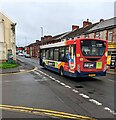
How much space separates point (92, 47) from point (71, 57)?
1620mm

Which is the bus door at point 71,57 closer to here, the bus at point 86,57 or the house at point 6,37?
the bus at point 86,57

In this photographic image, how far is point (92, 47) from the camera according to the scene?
45.9ft

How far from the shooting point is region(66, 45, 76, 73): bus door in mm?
13930

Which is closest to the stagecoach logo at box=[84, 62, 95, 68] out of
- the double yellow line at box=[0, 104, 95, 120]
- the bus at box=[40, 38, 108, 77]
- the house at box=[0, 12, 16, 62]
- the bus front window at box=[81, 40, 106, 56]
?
the bus at box=[40, 38, 108, 77]

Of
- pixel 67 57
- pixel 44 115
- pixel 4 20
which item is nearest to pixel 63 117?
pixel 44 115

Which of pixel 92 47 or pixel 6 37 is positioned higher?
pixel 6 37

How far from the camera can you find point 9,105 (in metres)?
7.47

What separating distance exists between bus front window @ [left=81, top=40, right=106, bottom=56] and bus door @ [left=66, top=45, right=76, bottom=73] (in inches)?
26.9

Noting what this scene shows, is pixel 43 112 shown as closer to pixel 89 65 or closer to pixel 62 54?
pixel 89 65

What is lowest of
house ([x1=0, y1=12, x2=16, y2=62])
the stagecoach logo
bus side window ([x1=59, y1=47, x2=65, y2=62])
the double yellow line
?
the double yellow line

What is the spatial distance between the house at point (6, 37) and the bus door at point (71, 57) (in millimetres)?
19146

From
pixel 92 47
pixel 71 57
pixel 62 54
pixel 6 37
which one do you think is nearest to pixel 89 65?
pixel 92 47

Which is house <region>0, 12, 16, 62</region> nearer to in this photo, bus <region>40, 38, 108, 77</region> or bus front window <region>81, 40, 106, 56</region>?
bus <region>40, 38, 108, 77</region>

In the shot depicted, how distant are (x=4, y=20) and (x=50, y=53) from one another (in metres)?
16.0
